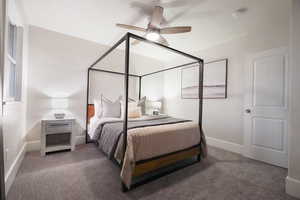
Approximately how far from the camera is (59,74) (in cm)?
288

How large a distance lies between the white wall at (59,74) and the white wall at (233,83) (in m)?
2.73

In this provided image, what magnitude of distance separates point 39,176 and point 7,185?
13.4 inches

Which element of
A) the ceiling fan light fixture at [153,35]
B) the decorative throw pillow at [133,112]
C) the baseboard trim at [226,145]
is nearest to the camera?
the ceiling fan light fixture at [153,35]

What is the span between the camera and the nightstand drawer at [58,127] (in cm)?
241

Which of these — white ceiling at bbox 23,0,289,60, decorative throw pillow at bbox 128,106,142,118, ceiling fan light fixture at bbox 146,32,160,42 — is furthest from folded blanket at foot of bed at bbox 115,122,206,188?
white ceiling at bbox 23,0,289,60

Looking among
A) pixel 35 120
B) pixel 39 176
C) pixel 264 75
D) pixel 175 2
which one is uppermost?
pixel 175 2

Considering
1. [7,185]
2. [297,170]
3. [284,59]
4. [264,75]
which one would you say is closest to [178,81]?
[264,75]

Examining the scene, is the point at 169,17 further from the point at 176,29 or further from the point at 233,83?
the point at 233,83

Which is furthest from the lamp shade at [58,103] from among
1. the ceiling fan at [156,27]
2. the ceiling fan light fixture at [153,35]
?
the ceiling fan light fixture at [153,35]

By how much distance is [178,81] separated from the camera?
4195 mm

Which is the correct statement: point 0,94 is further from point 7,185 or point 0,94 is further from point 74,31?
point 74,31

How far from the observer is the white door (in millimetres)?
2248

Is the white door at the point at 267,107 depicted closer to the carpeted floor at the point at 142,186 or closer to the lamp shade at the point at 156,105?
the carpeted floor at the point at 142,186

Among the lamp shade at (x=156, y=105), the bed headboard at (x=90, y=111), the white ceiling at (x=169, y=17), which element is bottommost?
the bed headboard at (x=90, y=111)
